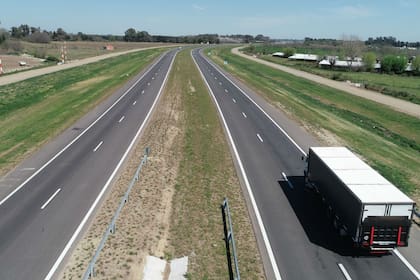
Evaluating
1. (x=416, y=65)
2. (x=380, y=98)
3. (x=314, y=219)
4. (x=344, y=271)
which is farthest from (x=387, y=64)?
(x=344, y=271)

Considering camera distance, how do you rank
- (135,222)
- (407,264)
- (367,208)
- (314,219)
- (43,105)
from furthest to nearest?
(43,105)
(314,219)
(135,222)
(407,264)
(367,208)

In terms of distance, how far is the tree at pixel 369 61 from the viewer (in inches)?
4433

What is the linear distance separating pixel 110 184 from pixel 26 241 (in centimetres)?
682

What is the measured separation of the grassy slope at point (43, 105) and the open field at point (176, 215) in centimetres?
974

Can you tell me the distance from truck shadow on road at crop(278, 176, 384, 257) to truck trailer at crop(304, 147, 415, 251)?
0.50m

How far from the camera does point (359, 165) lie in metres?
19.9

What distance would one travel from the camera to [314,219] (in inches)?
785

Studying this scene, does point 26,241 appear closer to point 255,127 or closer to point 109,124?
point 109,124

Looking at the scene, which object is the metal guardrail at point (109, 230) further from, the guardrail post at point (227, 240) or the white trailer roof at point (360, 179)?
the white trailer roof at point (360, 179)

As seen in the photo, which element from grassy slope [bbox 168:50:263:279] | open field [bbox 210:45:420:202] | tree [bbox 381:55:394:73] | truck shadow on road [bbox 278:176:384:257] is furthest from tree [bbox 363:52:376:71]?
truck shadow on road [bbox 278:176:384:257]

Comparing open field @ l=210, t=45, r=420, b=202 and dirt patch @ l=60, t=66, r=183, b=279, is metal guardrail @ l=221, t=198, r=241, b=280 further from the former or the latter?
open field @ l=210, t=45, r=420, b=202

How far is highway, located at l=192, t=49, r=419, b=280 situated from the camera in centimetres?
1561

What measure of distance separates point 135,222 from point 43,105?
34.6 metres

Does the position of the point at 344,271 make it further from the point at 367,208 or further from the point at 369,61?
the point at 369,61
